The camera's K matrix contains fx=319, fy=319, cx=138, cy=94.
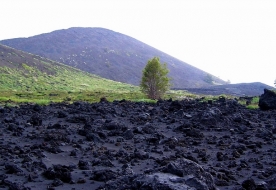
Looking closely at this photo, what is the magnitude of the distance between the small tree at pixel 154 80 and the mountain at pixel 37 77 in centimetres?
4686

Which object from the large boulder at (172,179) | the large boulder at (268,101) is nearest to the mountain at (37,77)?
the large boulder at (268,101)

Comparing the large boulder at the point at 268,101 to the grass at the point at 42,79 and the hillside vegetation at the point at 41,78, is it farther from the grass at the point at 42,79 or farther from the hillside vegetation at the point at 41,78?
the hillside vegetation at the point at 41,78

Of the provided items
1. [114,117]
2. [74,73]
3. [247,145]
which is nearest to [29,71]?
[74,73]

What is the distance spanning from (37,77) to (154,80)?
8146 centimetres

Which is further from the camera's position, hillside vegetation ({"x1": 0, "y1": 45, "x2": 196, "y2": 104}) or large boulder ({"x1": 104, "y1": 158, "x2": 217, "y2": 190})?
hillside vegetation ({"x1": 0, "y1": 45, "x2": 196, "y2": 104})

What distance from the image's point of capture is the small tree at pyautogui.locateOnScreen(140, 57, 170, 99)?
201 ft

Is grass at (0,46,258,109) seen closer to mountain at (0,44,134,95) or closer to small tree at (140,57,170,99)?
mountain at (0,44,134,95)

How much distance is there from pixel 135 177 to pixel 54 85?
4684 inches

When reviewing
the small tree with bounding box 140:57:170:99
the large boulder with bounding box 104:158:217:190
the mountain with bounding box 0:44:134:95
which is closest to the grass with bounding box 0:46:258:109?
the mountain with bounding box 0:44:134:95

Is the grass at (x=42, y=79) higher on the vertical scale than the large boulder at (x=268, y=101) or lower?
lower

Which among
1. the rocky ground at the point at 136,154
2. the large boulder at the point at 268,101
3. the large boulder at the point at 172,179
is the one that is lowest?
the rocky ground at the point at 136,154

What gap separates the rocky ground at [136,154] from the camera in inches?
292

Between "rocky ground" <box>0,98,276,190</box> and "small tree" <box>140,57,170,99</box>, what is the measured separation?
38811 millimetres

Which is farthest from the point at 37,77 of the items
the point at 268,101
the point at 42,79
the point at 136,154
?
the point at 136,154
